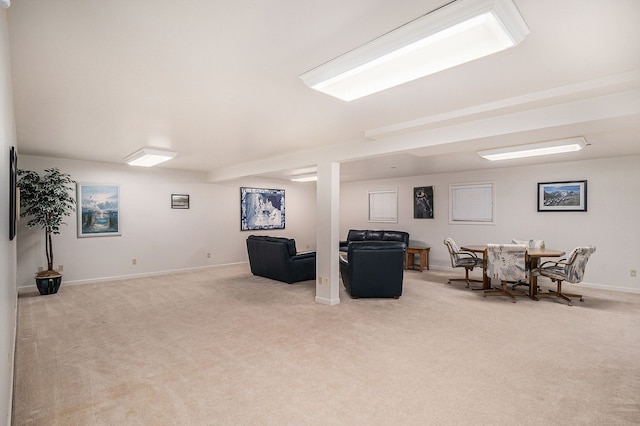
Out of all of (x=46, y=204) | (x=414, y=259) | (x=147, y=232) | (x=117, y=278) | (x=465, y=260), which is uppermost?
(x=46, y=204)

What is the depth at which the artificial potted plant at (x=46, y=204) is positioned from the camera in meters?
5.29

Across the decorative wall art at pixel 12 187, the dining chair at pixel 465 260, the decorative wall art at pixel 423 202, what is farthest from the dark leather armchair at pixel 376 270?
the decorative wall art at pixel 12 187

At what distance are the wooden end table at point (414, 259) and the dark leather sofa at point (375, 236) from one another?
0.40 m

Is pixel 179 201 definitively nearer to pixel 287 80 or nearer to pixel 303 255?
pixel 303 255

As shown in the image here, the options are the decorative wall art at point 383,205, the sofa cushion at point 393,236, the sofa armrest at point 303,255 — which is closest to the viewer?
the sofa armrest at point 303,255

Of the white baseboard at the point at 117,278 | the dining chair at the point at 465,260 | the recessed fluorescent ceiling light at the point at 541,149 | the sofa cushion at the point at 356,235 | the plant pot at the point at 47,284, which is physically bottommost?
the white baseboard at the point at 117,278

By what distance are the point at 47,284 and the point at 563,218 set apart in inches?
380

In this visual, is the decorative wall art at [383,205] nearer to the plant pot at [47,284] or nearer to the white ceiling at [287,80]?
the white ceiling at [287,80]

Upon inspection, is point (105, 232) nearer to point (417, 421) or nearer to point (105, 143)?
point (105, 143)

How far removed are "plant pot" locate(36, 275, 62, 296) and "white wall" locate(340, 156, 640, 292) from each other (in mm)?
7821

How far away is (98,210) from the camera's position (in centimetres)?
650

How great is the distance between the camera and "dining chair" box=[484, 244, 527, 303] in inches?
199

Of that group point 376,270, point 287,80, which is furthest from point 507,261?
point 287,80

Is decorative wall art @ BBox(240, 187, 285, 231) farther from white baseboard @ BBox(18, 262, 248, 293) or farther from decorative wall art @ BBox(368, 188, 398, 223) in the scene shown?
decorative wall art @ BBox(368, 188, 398, 223)
